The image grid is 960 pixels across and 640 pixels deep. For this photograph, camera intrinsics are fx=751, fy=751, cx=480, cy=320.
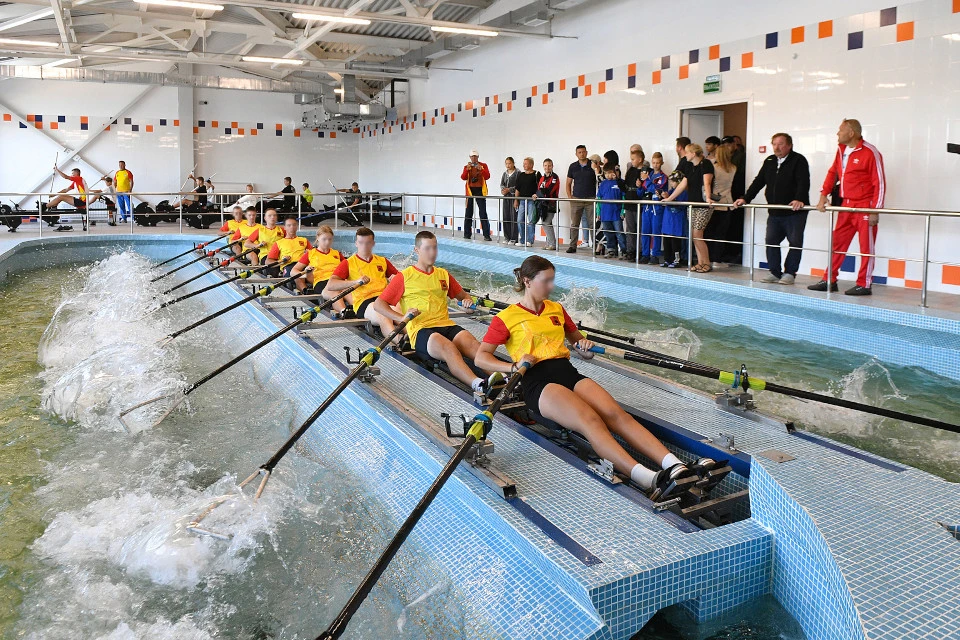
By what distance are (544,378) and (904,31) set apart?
622cm

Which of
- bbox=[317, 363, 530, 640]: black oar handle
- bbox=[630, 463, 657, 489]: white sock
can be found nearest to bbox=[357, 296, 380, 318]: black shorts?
bbox=[317, 363, 530, 640]: black oar handle

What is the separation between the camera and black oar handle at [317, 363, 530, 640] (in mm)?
2096

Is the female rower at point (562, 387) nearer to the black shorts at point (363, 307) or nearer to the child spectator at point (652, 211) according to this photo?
the black shorts at point (363, 307)

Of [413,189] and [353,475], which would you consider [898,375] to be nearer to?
[353,475]

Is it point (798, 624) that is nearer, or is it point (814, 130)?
point (798, 624)

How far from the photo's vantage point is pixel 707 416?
380 cm

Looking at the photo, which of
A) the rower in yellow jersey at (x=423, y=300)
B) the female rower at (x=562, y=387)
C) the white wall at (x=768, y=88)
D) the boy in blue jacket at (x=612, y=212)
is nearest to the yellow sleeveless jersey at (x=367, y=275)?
the rower in yellow jersey at (x=423, y=300)

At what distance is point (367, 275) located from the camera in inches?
259

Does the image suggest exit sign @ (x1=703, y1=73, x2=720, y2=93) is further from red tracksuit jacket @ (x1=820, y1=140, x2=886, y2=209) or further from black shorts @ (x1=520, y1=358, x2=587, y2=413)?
black shorts @ (x1=520, y1=358, x2=587, y2=413)

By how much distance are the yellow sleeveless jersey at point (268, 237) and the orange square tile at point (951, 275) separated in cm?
797

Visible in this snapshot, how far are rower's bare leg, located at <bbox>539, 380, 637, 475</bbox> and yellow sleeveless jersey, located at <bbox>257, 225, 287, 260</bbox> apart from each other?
7.68 m

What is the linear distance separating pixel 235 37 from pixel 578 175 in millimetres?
10841

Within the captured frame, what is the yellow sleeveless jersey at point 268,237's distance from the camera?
10523 mm

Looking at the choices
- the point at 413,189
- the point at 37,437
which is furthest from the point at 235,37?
the point at 37,437
